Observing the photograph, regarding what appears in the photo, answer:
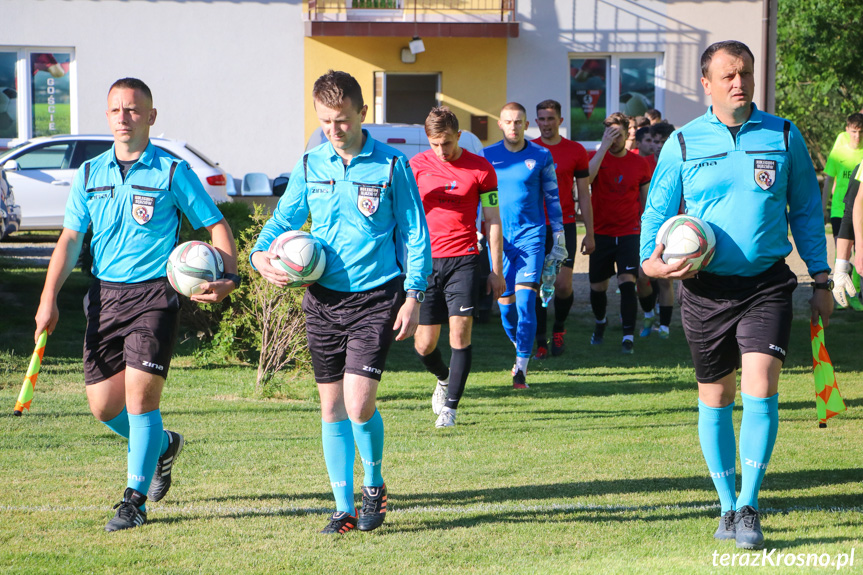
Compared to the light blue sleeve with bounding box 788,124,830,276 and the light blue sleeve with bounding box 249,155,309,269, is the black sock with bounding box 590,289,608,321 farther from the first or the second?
the light blue sleeve with bounding box 249,155,309,269

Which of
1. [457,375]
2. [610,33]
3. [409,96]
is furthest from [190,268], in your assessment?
[409,96]

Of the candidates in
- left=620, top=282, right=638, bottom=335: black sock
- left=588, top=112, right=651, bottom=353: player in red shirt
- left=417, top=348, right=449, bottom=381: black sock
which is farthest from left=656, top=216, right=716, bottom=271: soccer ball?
left=620, top=282, right=638, bottom=335: black sock

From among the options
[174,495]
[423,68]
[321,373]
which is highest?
[423,68]

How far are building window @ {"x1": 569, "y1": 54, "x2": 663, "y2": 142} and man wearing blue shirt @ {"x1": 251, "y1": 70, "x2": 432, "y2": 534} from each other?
1737cm

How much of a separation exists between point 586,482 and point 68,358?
245 inches

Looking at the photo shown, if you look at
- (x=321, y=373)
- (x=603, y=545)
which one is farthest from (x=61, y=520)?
(x=603, y=545)

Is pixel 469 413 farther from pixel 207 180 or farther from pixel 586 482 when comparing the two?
pixel 207 180

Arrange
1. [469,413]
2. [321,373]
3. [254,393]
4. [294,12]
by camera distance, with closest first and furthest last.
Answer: [321,373], [469,413], [254,393], [294,12]

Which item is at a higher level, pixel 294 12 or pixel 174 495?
pixel 294 12

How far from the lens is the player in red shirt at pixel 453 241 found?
7152 mm

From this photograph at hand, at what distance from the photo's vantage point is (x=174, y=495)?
5410 mm

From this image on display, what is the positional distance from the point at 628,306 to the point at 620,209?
1.04m

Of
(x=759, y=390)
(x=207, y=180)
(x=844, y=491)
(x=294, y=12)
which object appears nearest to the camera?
(x=759, y=390)

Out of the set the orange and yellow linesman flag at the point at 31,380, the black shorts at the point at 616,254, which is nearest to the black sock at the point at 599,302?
the black shorts at the point at 616,254
